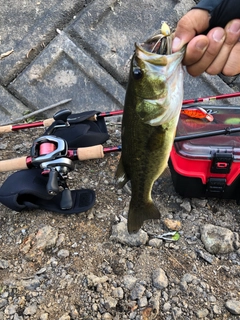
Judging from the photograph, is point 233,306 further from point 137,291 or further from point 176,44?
point 176,44

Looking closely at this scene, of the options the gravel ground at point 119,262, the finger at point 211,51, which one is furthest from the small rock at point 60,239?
the finger at point 211,51

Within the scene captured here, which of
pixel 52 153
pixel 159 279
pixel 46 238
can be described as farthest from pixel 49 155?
pixel 159 279

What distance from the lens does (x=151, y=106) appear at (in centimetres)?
163

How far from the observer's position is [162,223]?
2812 millimetres

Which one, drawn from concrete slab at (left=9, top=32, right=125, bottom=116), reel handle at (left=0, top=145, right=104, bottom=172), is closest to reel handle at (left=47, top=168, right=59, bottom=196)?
reel handle at (left=0, top=145, right=104, bottom=172)

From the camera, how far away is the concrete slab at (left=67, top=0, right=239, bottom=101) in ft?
13.9

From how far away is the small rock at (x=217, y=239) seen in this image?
8.59 feet

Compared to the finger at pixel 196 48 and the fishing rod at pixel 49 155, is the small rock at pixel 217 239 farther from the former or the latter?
the finger at pixel 196 48

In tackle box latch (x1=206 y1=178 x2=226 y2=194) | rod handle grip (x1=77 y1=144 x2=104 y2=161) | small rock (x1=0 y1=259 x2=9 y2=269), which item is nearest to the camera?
small rock (x1=0 y1=259 x2=9 y2=269)

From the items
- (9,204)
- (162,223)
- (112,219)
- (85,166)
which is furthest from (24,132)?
(162,223)

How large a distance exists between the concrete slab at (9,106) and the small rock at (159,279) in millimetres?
2399

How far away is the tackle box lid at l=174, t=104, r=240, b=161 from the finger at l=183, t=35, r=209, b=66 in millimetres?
1063

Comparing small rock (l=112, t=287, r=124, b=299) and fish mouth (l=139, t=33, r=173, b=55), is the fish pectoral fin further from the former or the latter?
small rock (l=112, t=287, r=124, b=299)

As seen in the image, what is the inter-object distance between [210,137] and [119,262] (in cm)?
109
